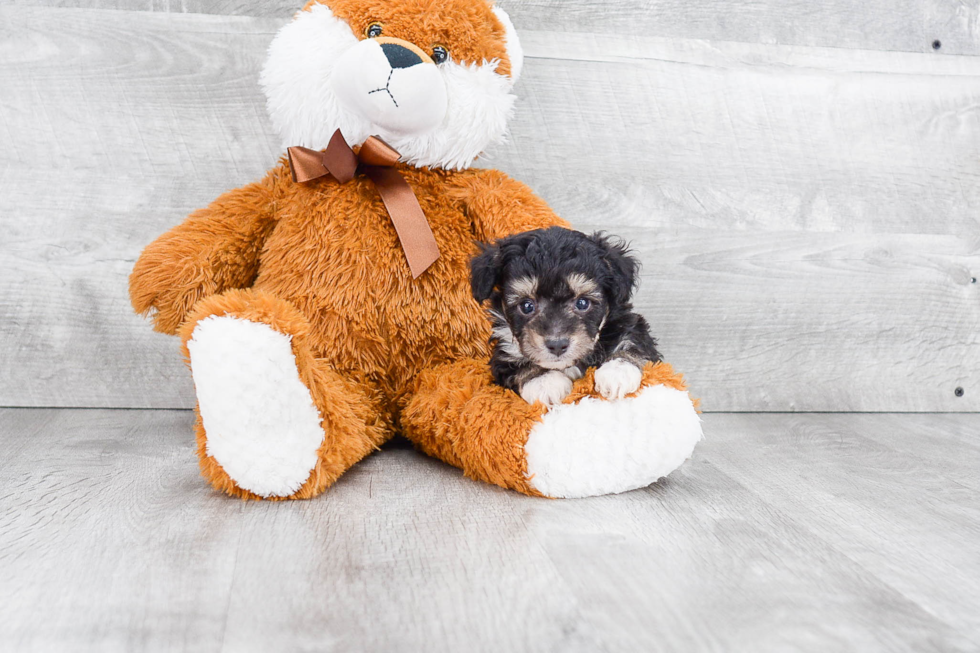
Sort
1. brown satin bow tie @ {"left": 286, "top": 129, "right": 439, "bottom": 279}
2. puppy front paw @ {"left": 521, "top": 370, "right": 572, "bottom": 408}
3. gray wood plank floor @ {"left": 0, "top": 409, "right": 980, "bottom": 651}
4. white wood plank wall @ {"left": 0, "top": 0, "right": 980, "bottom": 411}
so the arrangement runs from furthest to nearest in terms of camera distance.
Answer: white wood plank wall @ {"left": 0, "top": 0, "right": 980, "bottom": 411} → brown satin bow tie @ {"left": 286, "top": 129, "right": 439, "bottom": 279} → puppy front paw @ {"left": 521, "top": 370, "right": 572, "bottom": 408} → gray wood plank floor @ {"left": 0, "top": 409, "right": 980, "bottom": 651}

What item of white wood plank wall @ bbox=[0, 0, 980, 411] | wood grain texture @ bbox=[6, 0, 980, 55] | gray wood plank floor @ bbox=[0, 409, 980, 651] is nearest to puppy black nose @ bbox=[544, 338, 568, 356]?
gray wood plank floor @ bbox=[0, 409, 980, 651]

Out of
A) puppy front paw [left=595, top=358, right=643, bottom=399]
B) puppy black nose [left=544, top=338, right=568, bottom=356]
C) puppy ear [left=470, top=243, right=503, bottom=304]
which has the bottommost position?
puppy front paw [left=595, top=358, right=643, bottom=399]

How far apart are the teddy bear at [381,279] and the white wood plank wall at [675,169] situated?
414 millimetres

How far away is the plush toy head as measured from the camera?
1.37m

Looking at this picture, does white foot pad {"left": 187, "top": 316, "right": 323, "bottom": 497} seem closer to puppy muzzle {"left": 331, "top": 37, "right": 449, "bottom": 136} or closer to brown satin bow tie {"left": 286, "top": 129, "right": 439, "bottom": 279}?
brown satin bow tie {"left": 286, "top": 129, "right": 439, "bottom": 279}

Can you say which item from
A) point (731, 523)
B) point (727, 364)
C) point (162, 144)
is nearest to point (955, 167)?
Answer: point (727, 364)

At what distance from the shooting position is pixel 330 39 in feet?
4.71

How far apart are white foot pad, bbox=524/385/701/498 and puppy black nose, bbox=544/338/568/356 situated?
0.11 meters

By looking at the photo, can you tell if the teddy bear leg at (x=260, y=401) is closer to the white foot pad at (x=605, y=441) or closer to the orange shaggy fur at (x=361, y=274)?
the orange shaggy fur at (x=361, y=274)

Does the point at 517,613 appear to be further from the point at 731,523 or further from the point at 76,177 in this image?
the point at 76,177

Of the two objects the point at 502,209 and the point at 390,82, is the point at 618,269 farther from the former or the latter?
the point at 390,82

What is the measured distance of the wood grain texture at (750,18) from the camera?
187cm

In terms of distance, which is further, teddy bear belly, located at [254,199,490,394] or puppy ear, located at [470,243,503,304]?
teddy bear belly, located at [254,199,490,394]

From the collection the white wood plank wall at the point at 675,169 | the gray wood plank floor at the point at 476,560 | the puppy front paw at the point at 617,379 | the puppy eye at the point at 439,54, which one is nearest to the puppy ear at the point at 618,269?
the puppy front paw at the point at 617,379
